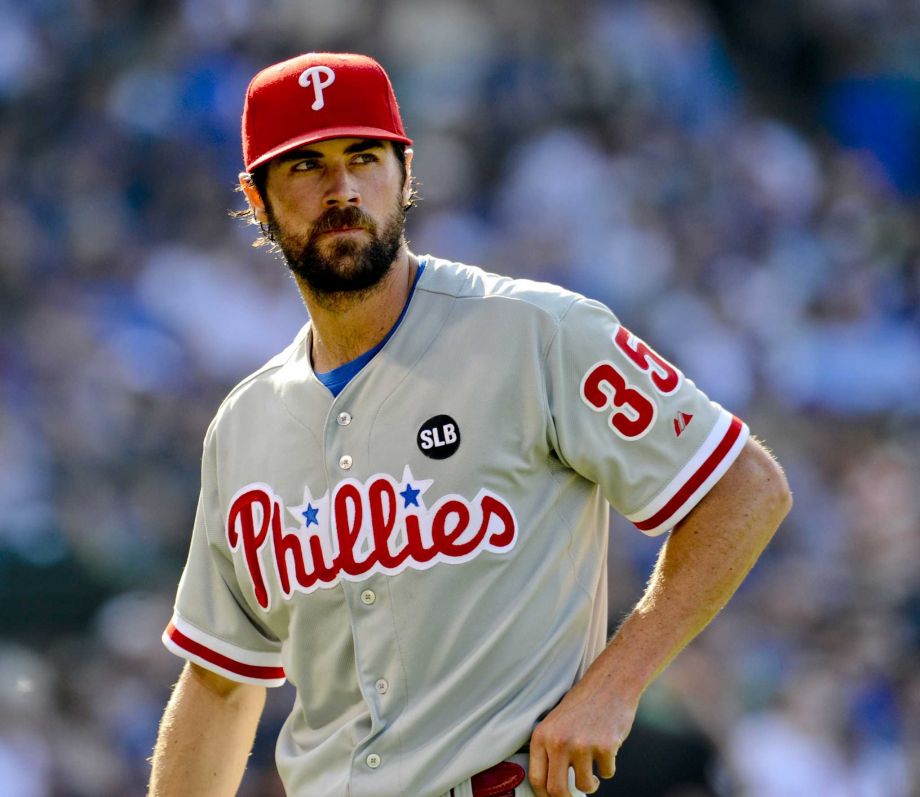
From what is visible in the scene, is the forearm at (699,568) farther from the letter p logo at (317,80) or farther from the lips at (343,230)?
the letter p logo at (317,80)

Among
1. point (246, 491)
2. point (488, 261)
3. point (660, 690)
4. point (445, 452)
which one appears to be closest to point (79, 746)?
point (660, 690)

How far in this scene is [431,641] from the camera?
2158mm

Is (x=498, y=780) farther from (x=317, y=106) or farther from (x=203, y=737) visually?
(x=317, y=106)

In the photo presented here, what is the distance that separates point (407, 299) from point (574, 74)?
5446 mm

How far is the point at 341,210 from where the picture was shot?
90.1 inches

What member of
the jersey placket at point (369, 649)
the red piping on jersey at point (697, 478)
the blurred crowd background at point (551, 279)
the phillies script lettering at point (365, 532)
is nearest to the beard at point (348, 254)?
the jersey placket at point (369, 649)

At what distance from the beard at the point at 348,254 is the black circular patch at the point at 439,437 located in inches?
10.3

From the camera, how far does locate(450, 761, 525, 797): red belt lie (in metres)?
2.09

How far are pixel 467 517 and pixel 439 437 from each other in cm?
13

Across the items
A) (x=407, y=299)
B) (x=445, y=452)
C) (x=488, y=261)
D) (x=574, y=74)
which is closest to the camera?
(x=445, y=452)

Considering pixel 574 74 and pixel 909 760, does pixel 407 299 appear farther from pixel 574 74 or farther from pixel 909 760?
pixel 574 74

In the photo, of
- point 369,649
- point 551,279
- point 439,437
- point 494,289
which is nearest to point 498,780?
point 369,649

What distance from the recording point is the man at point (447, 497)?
2.13 meters

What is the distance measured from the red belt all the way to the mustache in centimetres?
86
